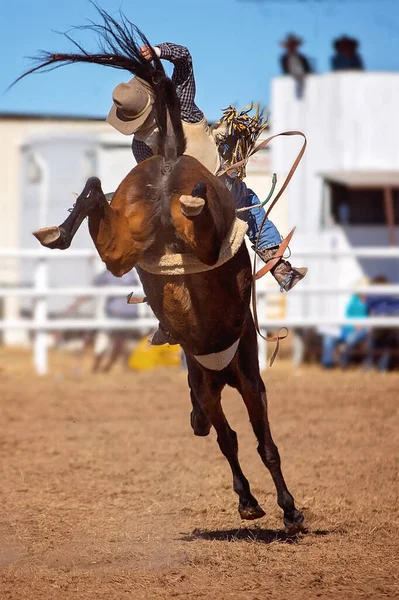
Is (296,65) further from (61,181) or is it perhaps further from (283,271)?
(283,271)

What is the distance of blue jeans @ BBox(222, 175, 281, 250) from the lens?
4.93 m

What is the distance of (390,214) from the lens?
45.0 feet

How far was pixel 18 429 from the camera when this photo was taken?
846cm

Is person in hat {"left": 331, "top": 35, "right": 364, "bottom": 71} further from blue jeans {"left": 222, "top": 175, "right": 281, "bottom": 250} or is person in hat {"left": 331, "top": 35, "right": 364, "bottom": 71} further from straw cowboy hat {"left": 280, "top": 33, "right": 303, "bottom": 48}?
blue jeans {"left": 222, "top": 175, "right": 281, "bottom": 250}

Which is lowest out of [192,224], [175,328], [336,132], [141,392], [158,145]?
[141,392]

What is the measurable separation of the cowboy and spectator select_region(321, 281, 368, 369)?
7868mm

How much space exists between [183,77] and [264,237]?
93cm

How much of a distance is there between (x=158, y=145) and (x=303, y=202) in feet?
33.9

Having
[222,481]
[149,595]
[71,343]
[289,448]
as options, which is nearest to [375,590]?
[149,595]

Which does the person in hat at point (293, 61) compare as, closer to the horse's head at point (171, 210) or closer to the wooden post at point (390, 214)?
the wooden post at point (390, 214)

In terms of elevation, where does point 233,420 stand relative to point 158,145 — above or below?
below

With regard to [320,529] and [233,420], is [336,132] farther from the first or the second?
[320,529]

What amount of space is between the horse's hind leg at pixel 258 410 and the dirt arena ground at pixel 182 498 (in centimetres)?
15

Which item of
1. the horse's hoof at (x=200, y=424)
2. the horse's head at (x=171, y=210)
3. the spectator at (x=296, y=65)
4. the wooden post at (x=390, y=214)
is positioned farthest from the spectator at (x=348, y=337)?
the horse's head at (x=171, y=210)
